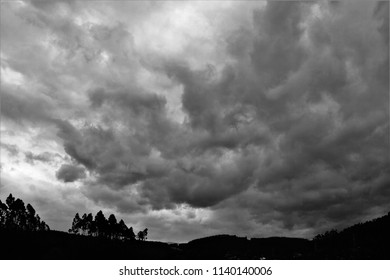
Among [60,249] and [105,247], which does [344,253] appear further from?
[60,249]

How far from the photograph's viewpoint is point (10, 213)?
198875 mm

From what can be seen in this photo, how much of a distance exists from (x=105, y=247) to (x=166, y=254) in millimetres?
31151

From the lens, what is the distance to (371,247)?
197m

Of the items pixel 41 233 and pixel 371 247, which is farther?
pixel 371 247

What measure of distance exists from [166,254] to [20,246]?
70380 mm

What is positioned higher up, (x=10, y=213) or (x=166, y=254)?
(x=10, y=213)
